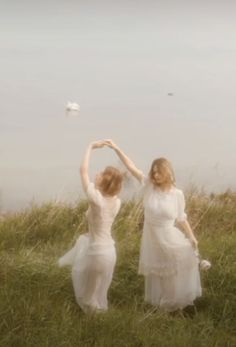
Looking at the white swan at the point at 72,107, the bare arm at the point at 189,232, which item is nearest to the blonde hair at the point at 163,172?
the bare arm at the point at 189,232

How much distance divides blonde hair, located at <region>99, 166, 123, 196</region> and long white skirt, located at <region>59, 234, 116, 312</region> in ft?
1.38

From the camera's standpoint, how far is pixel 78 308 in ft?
20.7

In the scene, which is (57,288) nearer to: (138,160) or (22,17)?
(138,160)

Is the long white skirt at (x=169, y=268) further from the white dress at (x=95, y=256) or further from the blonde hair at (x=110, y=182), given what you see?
the blonde hair at (x=110, y=182)

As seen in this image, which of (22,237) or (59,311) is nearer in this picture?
(59,311)

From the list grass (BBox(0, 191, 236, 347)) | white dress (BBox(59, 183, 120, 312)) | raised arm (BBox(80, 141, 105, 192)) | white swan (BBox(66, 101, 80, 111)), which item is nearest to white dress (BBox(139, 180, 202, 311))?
grass (BBox(0, 191, 236, 347))

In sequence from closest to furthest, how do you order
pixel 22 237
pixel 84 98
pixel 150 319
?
pixel 150 319 < pixel 22 237 < pixel 84 98

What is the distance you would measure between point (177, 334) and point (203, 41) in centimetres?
5144

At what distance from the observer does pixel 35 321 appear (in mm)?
5609

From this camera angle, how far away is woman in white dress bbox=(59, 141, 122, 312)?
6086mm

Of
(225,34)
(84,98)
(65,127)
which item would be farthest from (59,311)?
(225,34)

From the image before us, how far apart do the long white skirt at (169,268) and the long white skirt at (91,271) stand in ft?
1.64

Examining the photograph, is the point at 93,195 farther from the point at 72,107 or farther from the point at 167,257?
the point at 72,107

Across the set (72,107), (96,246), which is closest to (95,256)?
(96,246)
